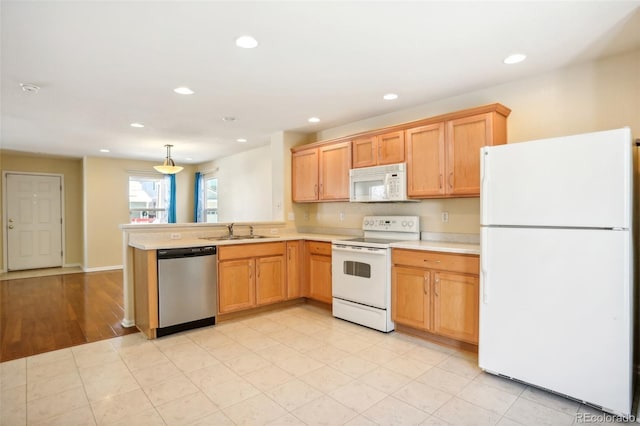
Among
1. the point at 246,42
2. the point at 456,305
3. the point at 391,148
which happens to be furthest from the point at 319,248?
the point at 246,42

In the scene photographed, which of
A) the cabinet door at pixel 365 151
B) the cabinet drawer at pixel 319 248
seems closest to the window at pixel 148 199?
the cabinet drawer at pixel 319 248

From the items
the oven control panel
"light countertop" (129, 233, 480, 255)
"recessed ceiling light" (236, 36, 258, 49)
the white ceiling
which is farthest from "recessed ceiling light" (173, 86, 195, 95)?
the oven control panel

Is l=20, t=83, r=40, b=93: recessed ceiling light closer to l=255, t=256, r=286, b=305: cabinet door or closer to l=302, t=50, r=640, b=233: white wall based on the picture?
l=255, t=256, r=286, b=305: cabinet door

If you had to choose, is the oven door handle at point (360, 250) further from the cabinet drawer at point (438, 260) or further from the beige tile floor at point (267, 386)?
the beige tile floor at point (267, 386)

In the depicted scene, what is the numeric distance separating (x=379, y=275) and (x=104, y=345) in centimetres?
270

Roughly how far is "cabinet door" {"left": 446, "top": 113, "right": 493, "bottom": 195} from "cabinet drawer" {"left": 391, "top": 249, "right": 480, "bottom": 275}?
649mm

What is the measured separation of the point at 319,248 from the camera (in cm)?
432

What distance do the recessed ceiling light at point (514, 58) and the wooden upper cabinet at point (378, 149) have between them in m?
1.19

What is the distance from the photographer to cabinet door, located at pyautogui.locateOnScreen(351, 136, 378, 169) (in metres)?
3.99

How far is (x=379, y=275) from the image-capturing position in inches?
136

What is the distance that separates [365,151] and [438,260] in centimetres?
165

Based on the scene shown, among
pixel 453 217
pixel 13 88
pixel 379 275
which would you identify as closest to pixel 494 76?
pixel 453 217

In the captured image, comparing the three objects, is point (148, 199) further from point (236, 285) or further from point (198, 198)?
point (236, 285)

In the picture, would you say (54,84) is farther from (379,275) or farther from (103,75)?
(379,275)
